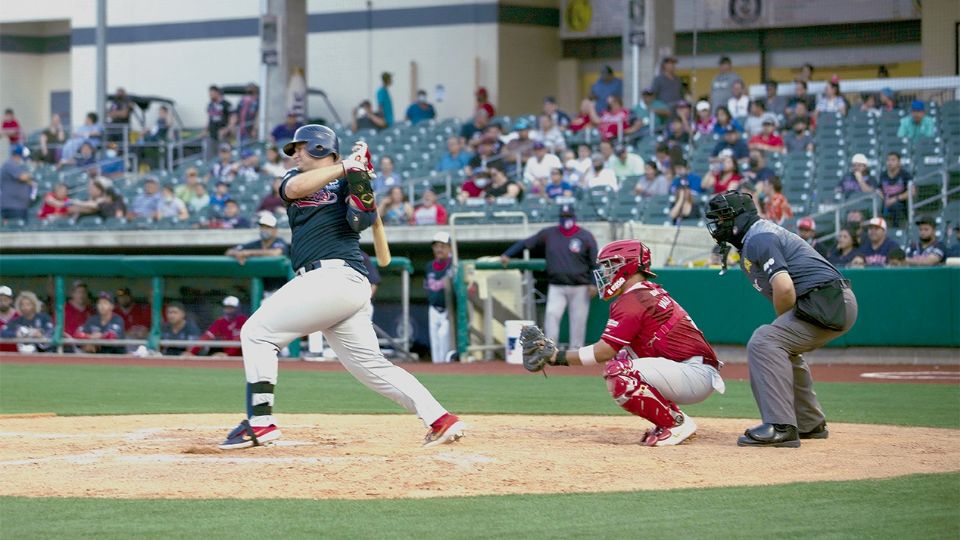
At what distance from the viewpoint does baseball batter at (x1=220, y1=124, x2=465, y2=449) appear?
26.0 ft

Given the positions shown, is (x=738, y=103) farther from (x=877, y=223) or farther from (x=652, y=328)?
(x=652, y=328)

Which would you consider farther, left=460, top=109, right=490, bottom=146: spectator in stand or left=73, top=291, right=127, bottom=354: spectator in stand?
left=460, top=109, right=490, bottom=146: spectator in stand

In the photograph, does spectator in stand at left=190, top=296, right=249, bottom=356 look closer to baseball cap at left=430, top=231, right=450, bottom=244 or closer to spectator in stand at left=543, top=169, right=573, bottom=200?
baseball cap at left=430, top=231, right=450, bottom=244

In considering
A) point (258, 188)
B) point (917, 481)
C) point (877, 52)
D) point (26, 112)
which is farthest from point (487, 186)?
point (26, 112)

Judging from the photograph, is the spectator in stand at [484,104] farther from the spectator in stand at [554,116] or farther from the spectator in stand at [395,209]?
the spectator in stand at [395,209]

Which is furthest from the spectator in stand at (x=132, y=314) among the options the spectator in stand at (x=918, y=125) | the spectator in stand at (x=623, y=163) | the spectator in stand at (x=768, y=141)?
the spectator in stand at (x=918, y=125)

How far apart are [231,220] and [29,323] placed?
3688 millimetres

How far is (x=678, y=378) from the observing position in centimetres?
832

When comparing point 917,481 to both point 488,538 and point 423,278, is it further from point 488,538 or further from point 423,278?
point 423,278

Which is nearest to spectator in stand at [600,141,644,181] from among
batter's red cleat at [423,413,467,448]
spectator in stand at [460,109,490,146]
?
spectator in stand at [460,109,490,146]

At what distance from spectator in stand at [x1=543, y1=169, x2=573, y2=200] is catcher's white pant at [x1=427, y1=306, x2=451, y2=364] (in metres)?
2.87

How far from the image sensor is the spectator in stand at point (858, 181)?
18.5 meters

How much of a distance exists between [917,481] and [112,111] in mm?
26140

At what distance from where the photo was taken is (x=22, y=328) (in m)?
19.3
